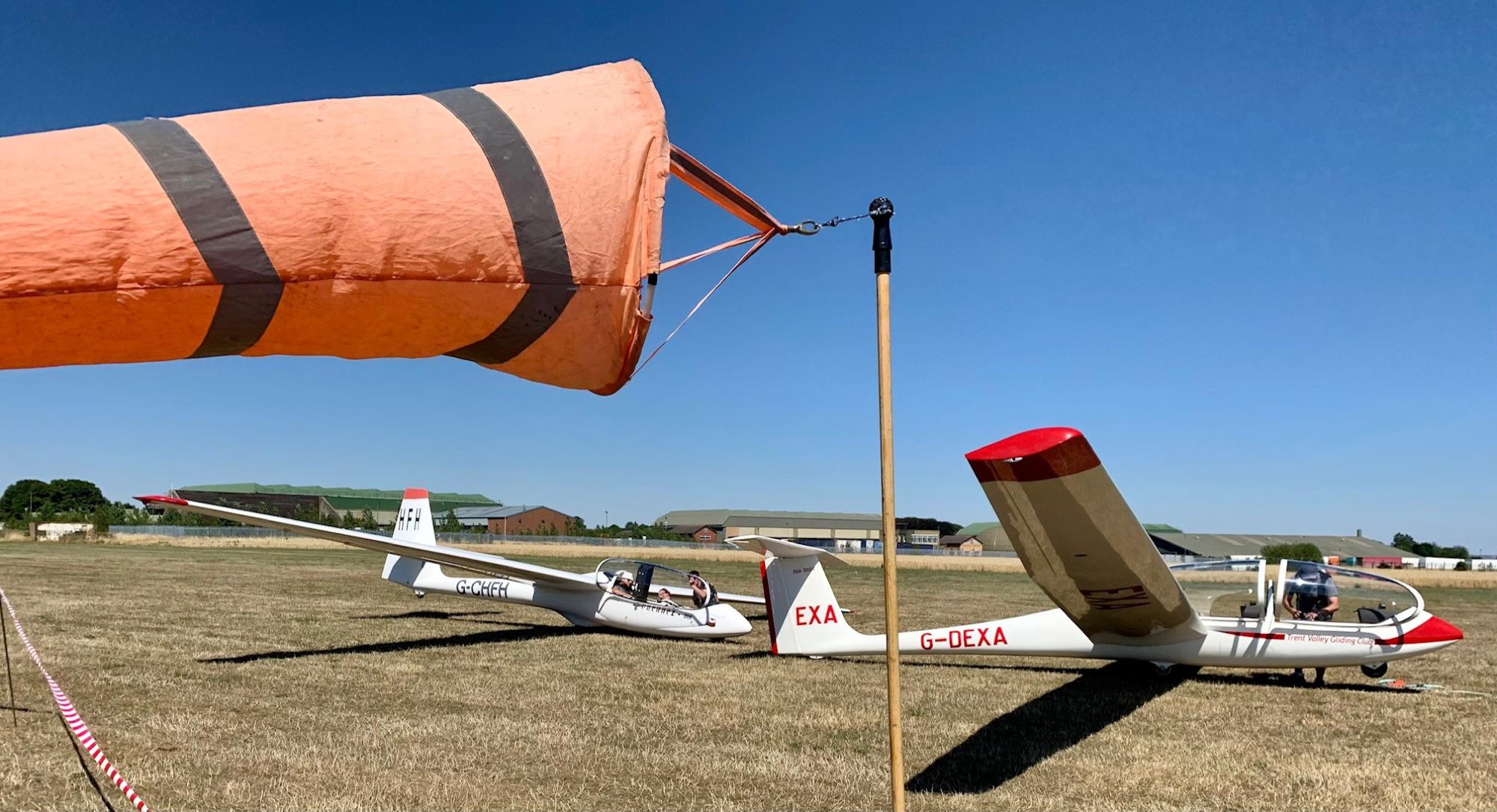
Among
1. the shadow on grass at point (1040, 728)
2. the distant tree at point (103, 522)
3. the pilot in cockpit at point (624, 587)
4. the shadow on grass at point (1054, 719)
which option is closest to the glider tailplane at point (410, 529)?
the pilot in cockpit at point (624, 587)

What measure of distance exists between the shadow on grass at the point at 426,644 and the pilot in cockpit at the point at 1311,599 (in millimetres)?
9703

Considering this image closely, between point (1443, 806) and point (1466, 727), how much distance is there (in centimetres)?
313

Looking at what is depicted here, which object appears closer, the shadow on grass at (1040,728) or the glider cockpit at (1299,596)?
the shadow on grass at (1040,728)

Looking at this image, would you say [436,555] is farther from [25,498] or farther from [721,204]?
[25,498]

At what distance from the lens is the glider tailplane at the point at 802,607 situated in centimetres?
1157

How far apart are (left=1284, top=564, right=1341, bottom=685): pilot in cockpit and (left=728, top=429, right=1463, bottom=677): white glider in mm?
11

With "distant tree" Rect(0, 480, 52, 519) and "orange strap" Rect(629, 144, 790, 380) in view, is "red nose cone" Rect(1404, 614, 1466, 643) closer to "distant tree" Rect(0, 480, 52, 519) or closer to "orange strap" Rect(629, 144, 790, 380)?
"orange strap" Rect(629, 144, 790, 380)

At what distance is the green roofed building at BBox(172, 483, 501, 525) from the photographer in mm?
98625

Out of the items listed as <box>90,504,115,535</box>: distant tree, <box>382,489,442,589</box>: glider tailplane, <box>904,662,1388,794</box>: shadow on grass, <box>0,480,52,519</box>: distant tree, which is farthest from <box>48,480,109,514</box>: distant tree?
<box>904,662,1388,794</box>: shadow on grass

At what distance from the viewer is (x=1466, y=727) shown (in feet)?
27.7

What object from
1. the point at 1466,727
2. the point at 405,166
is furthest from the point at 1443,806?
the point at 405,166

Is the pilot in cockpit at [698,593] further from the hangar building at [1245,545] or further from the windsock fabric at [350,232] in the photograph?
the hangar building at [1245,545]

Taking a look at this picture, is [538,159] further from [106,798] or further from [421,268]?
[106,798]

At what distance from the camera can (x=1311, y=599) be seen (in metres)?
10.7
